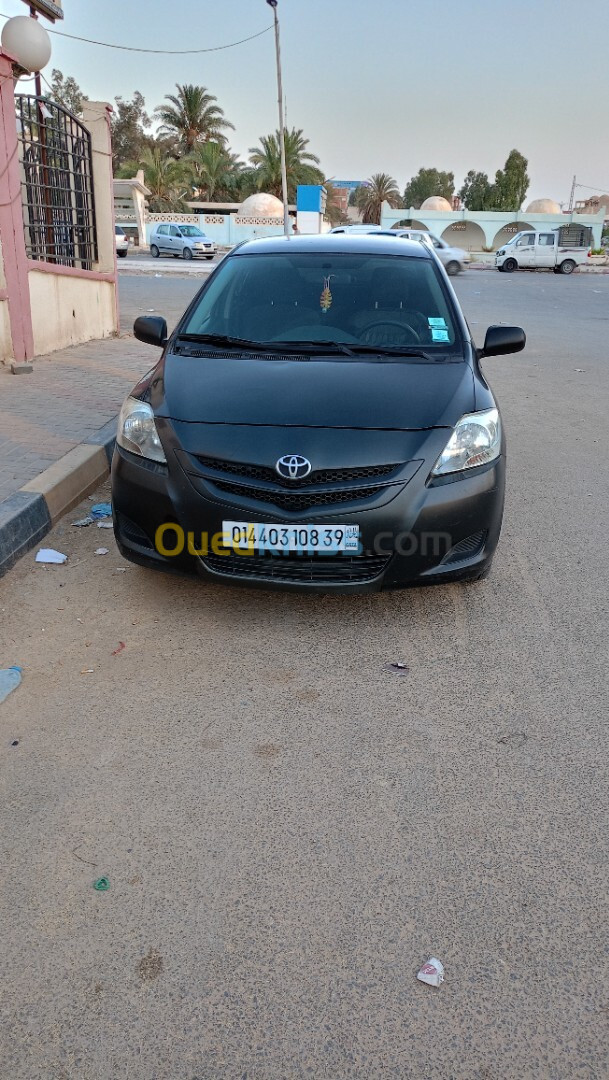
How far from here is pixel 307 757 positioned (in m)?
2.69

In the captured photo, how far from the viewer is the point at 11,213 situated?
8039 millimetres

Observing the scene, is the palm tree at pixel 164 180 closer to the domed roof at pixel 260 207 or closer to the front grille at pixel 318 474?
the domed roof at pixel 260 207

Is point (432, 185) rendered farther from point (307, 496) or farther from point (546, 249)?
point (307, 496)

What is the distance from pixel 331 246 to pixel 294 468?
2300 mm

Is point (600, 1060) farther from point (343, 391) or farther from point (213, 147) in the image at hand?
point (213, 147)

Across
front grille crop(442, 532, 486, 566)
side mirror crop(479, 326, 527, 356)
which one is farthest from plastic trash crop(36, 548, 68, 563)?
side mirror crop(479, 326, 527, 356)

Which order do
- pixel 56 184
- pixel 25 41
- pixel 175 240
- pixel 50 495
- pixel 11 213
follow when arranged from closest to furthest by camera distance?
pixel 50 495, pixel 11 213, pixel 25 41, pixel 56 184, pixel 175 240

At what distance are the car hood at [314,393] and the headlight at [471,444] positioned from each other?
0.20 ft

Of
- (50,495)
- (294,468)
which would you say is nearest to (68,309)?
(50,495)

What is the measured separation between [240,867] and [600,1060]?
96cm

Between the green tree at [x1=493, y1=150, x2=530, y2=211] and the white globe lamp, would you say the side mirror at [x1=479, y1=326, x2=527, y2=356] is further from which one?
the green tree at [x1=493, y1=150, x2=530, y2=211]

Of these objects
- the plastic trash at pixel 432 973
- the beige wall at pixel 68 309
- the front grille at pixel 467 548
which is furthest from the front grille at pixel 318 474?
the beige wall at pixel 68 309

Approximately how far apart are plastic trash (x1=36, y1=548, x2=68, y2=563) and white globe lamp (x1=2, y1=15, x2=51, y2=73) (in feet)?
21.8

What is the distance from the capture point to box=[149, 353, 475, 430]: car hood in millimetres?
3424
